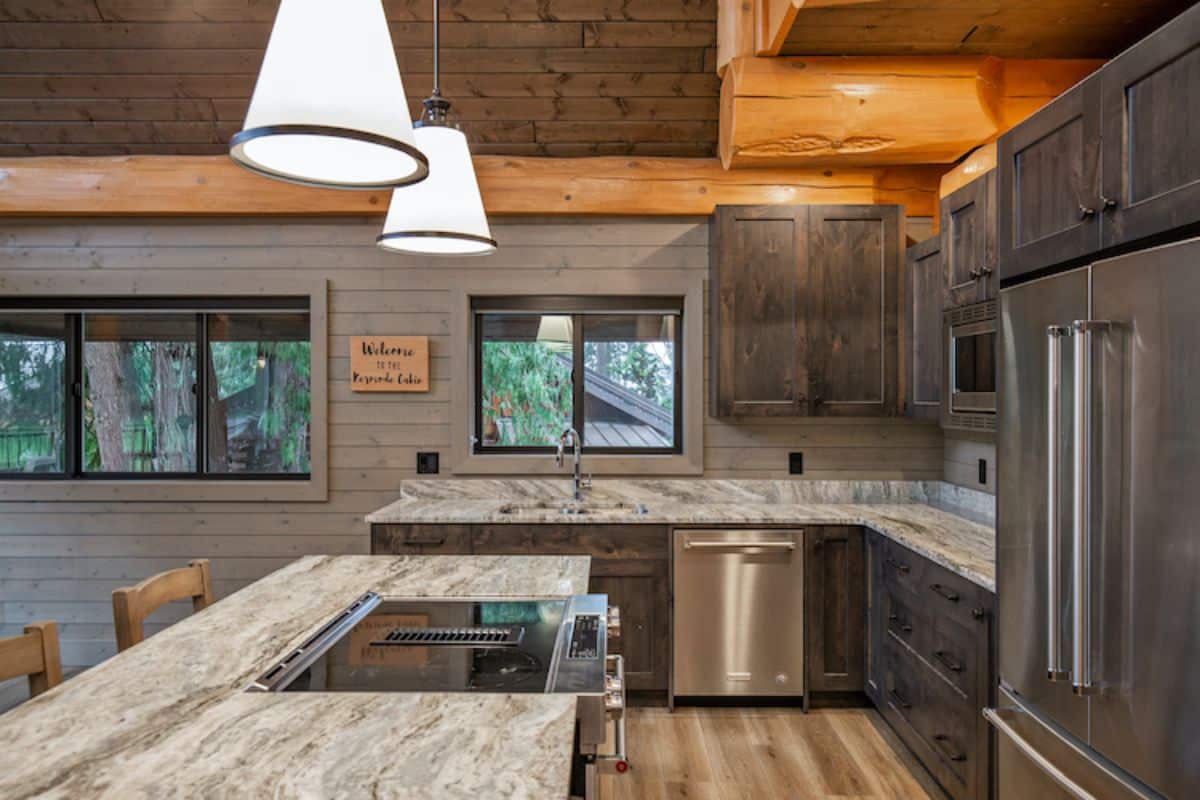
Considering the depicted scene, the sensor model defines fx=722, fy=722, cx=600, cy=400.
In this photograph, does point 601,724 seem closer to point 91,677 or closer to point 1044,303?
point 91,677

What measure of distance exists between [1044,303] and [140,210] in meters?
3.99

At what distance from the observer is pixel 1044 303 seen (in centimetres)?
172

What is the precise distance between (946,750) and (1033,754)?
0.76 metres

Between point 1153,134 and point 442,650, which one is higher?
point 1153,134

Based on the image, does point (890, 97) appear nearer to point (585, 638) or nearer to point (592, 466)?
point (592, 466)

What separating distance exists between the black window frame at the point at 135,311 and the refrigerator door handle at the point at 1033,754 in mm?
3316

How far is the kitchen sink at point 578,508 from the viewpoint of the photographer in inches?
134

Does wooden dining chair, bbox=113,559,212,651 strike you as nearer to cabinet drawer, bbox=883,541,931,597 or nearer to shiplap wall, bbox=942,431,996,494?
cabinet drawer, bbox=883,541,931,597

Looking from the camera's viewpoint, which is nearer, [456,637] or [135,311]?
[456,637]

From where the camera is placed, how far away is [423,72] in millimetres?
3338

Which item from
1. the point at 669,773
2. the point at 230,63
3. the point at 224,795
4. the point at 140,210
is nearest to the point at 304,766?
the point at 224,795

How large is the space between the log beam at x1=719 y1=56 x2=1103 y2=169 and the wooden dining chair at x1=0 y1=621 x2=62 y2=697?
290 cm

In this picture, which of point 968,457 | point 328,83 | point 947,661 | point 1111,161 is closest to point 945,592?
point 947,661

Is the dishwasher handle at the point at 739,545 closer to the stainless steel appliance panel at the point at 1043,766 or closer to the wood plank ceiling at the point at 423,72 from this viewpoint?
the stainless steel appliance panel at the point at 1043,766
